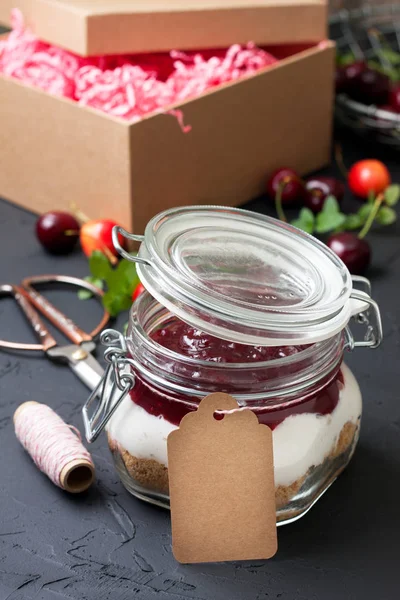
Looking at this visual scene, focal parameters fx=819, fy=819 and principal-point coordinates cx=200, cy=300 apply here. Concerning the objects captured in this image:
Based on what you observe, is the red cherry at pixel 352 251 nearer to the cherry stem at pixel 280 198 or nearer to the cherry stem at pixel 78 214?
the cherry stem at pixel 280 198

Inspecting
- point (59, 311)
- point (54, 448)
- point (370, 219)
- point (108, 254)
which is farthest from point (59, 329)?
point (370, 219)

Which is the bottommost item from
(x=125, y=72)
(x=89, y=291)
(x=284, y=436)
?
(x=89, y=291)

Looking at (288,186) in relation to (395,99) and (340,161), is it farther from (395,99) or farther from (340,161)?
(395,99)

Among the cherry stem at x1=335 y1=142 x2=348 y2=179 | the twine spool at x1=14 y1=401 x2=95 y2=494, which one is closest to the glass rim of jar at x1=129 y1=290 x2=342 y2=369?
the twine spool at x1=14 y1=401 x2=95 y2=494

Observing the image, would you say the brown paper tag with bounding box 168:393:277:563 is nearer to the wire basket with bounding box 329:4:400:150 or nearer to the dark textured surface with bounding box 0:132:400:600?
the dark textured surface with bounding box 0:132:400:600

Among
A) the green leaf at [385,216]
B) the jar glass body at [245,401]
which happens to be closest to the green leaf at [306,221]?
the green leaf at [385,216]

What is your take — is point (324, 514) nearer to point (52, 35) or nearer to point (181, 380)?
point (181, 380)
